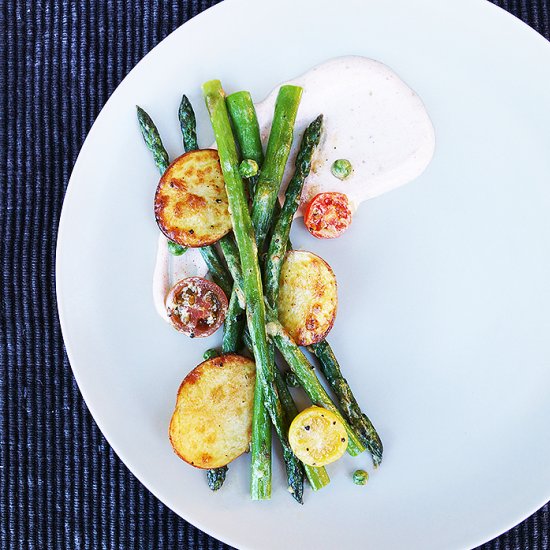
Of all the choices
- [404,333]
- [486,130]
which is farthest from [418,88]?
[404,333]

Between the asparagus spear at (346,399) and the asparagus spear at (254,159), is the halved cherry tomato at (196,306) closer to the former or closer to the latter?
the asparagus spear at (254,159)

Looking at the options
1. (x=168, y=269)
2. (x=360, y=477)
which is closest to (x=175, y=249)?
(x=168, y=269)

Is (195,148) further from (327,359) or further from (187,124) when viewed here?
(327,359)

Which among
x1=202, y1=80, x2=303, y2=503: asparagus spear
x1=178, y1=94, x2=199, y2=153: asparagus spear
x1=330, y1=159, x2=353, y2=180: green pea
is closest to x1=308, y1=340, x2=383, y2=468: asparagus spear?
x1=202, y1=80, x2=303, y2=503: asparagus spear

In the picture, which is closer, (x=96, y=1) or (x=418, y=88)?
(x=418, y=88)

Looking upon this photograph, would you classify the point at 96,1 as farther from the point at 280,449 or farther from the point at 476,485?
the point at 476,485

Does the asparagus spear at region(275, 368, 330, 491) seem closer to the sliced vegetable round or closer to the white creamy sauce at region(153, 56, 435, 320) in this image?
the sliced vegetable round
